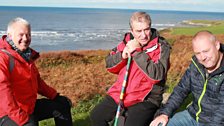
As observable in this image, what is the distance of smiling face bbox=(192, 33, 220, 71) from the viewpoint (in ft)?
12.1

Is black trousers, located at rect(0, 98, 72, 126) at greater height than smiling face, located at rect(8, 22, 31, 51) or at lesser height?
lesser

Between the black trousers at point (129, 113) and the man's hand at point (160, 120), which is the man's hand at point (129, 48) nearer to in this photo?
the black trousers at point (129, 113)

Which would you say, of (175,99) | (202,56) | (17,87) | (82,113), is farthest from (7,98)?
(82,113)

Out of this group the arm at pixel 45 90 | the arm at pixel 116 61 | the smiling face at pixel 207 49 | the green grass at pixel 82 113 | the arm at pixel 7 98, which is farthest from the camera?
the green grass at pixel 82 113

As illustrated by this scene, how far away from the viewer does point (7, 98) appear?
392 centimetres

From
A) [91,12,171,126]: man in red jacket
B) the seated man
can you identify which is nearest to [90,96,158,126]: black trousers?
[91,12,171,126]: man in red jacket

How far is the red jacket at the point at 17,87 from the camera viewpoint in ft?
12.9

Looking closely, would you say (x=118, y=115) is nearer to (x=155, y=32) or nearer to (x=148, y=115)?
(x=148, y=115)

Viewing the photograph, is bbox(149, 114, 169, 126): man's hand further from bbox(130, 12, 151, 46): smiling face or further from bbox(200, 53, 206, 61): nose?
bbox(130, 12, 151, 46): smiling face

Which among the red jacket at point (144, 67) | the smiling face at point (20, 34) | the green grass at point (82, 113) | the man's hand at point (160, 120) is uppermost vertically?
the smiling face at point (20, 34)

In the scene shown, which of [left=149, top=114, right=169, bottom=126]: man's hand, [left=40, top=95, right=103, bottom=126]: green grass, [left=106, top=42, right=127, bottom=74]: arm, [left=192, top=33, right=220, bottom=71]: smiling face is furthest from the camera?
[left=40, top=95, right=103, bottom=126]: green grass

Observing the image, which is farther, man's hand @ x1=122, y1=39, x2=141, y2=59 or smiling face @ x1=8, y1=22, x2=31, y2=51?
man's hand @ x1=122, y1=39, x2=141, y2=59

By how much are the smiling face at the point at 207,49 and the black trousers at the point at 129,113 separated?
1.11m

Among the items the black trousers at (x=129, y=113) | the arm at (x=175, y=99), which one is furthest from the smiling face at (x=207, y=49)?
the black trousers at (x=129, y=113)
